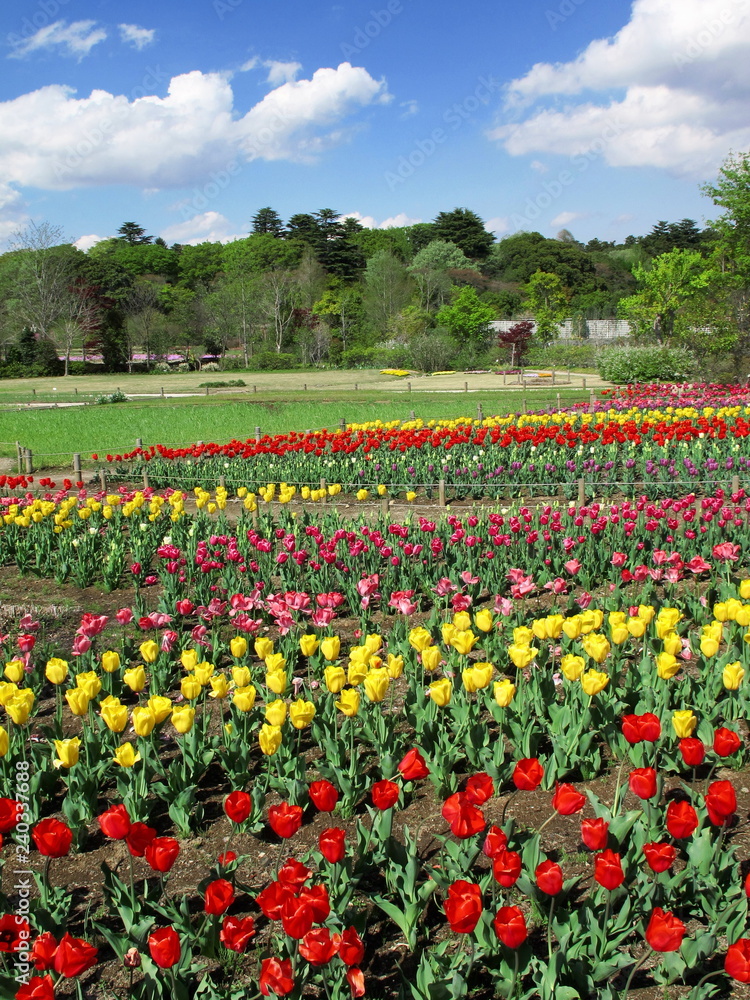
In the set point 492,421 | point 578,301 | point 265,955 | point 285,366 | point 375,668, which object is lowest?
point 265,955

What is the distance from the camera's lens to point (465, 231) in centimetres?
9362

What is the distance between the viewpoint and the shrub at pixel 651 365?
36438 millimetres

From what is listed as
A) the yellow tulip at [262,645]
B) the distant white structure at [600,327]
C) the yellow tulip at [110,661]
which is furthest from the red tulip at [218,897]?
the distant white structure at [600,327]

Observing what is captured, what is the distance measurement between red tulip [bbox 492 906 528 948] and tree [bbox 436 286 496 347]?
212 ft

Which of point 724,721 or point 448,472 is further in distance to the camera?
point 448,472

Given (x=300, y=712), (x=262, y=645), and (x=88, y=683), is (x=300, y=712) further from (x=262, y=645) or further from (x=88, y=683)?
(x=88, y=683)

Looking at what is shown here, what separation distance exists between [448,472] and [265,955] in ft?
33.7

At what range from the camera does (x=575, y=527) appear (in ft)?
25.7

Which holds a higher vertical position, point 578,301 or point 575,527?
point 578,301

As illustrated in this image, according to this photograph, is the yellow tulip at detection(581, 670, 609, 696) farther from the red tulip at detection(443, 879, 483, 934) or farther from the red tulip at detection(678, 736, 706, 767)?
the red tulip at detection(443, 879, 483, 934)

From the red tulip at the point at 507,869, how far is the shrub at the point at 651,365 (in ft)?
115

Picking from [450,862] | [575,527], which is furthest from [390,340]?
[450,862]

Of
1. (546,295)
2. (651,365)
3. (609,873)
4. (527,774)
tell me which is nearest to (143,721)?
(527,774)

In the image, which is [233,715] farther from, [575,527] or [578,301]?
[578,301]
